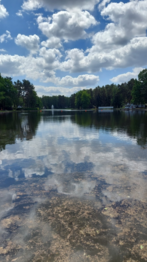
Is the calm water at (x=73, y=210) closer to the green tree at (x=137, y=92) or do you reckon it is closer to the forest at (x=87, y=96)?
the forest at (x=87, y=96)

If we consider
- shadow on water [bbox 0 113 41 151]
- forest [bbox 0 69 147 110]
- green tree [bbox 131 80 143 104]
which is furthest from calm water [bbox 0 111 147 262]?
green tree [bbox 131 80 143 104]

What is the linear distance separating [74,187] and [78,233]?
2.00 meters

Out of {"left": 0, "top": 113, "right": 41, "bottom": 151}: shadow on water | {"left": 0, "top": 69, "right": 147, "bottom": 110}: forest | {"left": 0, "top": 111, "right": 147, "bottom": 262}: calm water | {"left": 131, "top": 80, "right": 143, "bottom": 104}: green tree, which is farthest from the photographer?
{"left": 131, "top": 80, "right": 143, "bottom": 104}: green tree

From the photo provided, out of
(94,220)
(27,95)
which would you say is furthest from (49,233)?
(27,95)

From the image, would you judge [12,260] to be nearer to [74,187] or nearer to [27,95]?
[74,187]

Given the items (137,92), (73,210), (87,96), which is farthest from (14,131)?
(87,96)

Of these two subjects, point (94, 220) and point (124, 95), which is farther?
point (124, 95)

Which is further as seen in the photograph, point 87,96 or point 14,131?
point 87,96

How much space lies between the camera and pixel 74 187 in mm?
5520

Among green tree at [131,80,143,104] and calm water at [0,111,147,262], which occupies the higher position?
green tree at [131,80,143,104]

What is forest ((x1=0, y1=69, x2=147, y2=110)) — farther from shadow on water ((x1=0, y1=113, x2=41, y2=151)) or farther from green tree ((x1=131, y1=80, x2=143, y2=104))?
shadow on water ((x1=0, y1=113, x2=41, y2=151))

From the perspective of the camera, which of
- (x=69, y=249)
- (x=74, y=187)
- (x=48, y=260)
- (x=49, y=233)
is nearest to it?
(x=48, y=260)

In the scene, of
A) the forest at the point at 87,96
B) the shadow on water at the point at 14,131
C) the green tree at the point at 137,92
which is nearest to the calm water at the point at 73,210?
the shadow on water at the point at 14,131

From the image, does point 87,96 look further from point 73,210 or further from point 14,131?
point 73,210
